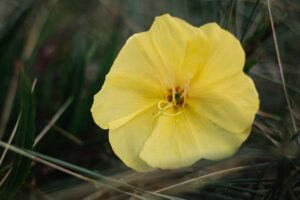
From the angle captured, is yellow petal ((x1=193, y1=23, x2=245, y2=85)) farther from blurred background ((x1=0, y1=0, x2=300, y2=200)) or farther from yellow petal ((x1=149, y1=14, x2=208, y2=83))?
blurred background ((x1=0, y1=0, x2=300, y2=200))

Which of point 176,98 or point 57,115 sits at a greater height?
point 176,98

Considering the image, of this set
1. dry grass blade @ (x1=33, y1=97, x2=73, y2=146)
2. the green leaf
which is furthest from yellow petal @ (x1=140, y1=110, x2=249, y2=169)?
dry grass blade @ (x1=33, y1=97, x2=73, y2=146)

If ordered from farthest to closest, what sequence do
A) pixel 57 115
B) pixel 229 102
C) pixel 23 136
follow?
1. pixel 57 115
2. pixel 23 136
3. pixel 229 102

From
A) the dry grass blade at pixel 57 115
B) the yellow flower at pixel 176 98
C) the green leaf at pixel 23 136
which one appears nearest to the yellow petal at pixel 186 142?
the yellow flower at pixel 176 98

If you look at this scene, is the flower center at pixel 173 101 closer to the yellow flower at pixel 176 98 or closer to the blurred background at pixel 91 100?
the yellow flower at pixel 176 98

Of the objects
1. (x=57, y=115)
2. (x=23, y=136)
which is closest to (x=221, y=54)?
(x=23, y=136)

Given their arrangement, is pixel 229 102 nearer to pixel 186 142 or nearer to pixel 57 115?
pixel 186 142

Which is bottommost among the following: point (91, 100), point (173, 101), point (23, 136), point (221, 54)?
point (91, 100)
